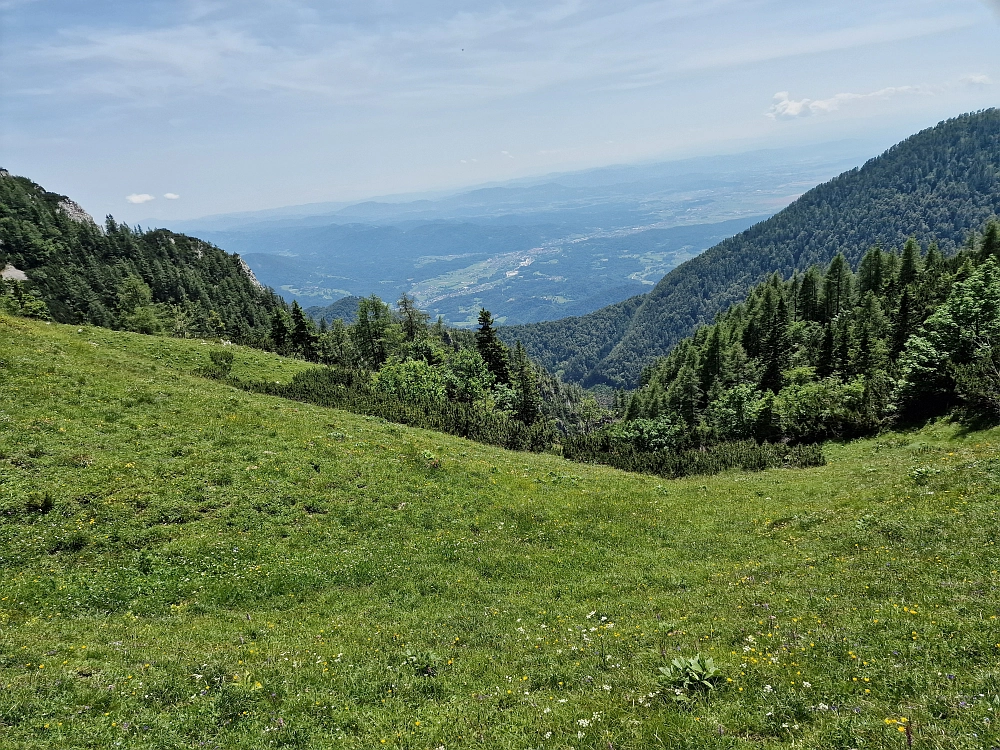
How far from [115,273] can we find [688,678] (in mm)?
192016

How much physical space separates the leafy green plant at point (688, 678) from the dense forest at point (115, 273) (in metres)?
116

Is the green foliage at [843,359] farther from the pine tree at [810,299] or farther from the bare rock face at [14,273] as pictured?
the bare rock face at [14,273]

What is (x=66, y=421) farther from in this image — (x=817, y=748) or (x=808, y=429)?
(x=808, y=429)

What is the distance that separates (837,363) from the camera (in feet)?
225

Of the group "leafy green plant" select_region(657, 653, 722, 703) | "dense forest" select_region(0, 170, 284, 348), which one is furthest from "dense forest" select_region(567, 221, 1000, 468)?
"dense forest" select_region(0, 170, 284, 348)

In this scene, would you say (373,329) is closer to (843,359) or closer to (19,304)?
(19,304)

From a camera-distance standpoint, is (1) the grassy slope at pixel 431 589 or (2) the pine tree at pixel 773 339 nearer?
(1) the grassy slope at pixel 431 589

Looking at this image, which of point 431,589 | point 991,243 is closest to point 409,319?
point 431,589

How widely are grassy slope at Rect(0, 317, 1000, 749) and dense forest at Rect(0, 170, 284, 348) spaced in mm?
96497

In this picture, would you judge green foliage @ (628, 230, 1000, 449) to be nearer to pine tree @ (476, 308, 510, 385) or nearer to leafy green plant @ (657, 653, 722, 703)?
pine tree @ (476, 308, 510, 385)

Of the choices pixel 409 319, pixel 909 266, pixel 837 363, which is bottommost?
pixel 837 363

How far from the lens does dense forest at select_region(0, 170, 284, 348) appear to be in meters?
127

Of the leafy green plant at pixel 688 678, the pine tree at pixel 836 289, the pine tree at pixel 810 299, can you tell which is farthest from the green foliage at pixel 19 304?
the pine tree at pixel 810 299

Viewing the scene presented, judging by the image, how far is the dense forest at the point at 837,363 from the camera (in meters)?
43.7
